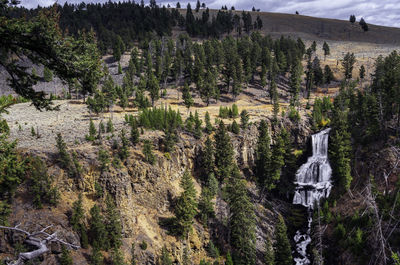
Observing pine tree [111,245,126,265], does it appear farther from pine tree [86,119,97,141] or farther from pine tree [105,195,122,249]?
pine tree [86,119,97,141]

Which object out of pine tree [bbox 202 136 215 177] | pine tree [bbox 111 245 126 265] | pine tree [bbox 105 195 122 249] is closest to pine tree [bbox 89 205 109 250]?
pine tree [bbox 105 195 122 249]

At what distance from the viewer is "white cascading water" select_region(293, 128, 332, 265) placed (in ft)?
Result: 187

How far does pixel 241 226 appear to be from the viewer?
44594 millimetres

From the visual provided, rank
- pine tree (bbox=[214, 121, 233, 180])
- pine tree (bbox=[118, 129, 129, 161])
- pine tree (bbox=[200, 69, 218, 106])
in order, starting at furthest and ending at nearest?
pine tree (bbox=[200, 69, 218, 106])
pine tree (bbox=[214, 121, 233, 180])
pine tree (bbox=[118, 129, 129, 161])

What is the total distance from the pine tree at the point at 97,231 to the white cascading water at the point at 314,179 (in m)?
33.9

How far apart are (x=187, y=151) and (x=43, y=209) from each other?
2477cm

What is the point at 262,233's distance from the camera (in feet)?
165

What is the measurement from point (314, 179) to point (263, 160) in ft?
41.1

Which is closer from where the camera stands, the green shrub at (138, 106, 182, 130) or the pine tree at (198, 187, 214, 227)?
the pine tree at (198, 187, 214, 227)

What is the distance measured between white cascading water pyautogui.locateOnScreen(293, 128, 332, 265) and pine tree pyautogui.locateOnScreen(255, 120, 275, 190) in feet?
23.9

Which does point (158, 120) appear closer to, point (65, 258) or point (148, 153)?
point (148, 153)

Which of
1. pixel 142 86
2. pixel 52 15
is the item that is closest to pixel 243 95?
pixel 142 86

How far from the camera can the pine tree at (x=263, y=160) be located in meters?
56.1

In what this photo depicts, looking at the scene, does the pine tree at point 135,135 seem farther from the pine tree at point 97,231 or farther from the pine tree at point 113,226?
the pine tree at point 97,231
